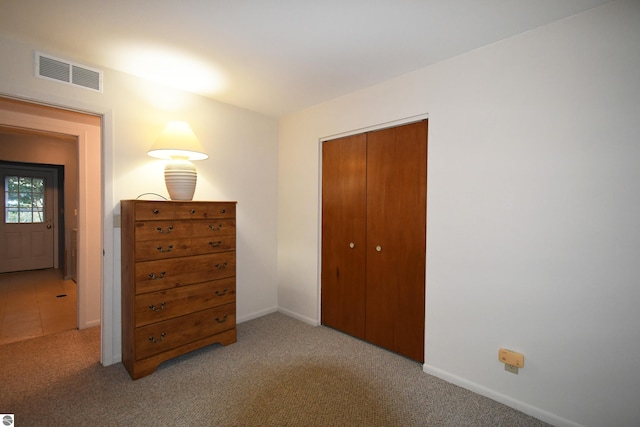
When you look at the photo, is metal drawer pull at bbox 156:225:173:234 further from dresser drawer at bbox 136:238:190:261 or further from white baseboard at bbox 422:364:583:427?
white baseboard at bbox 422:364:583:427

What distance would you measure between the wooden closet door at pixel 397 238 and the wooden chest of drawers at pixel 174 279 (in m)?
1.29

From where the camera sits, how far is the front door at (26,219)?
205 inches

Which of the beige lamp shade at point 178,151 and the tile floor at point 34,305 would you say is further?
the tile floor at point 34,305

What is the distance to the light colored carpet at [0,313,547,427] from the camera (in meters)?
1.71

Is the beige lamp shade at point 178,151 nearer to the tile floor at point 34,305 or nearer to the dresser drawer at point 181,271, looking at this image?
the dresser drawer at point 181,271

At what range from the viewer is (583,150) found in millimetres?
1608

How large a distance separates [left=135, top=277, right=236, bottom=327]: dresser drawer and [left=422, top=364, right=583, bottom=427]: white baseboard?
1.76 meters

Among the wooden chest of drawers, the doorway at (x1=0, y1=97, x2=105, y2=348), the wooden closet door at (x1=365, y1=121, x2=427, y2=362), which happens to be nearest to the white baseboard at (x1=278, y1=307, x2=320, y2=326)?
the wooden closet door at (x1=365, y1=121, x2=427, y2=362)

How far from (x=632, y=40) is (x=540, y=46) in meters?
0.40

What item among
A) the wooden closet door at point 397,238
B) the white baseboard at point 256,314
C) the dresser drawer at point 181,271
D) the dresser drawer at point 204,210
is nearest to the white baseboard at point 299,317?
the white baseboard at point 256,314

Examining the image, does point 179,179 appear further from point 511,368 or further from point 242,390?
point 511,368

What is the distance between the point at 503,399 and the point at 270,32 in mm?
2765

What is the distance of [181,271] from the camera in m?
2.30

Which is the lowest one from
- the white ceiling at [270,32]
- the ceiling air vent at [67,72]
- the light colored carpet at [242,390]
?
the light colored carpet at [242,390]
